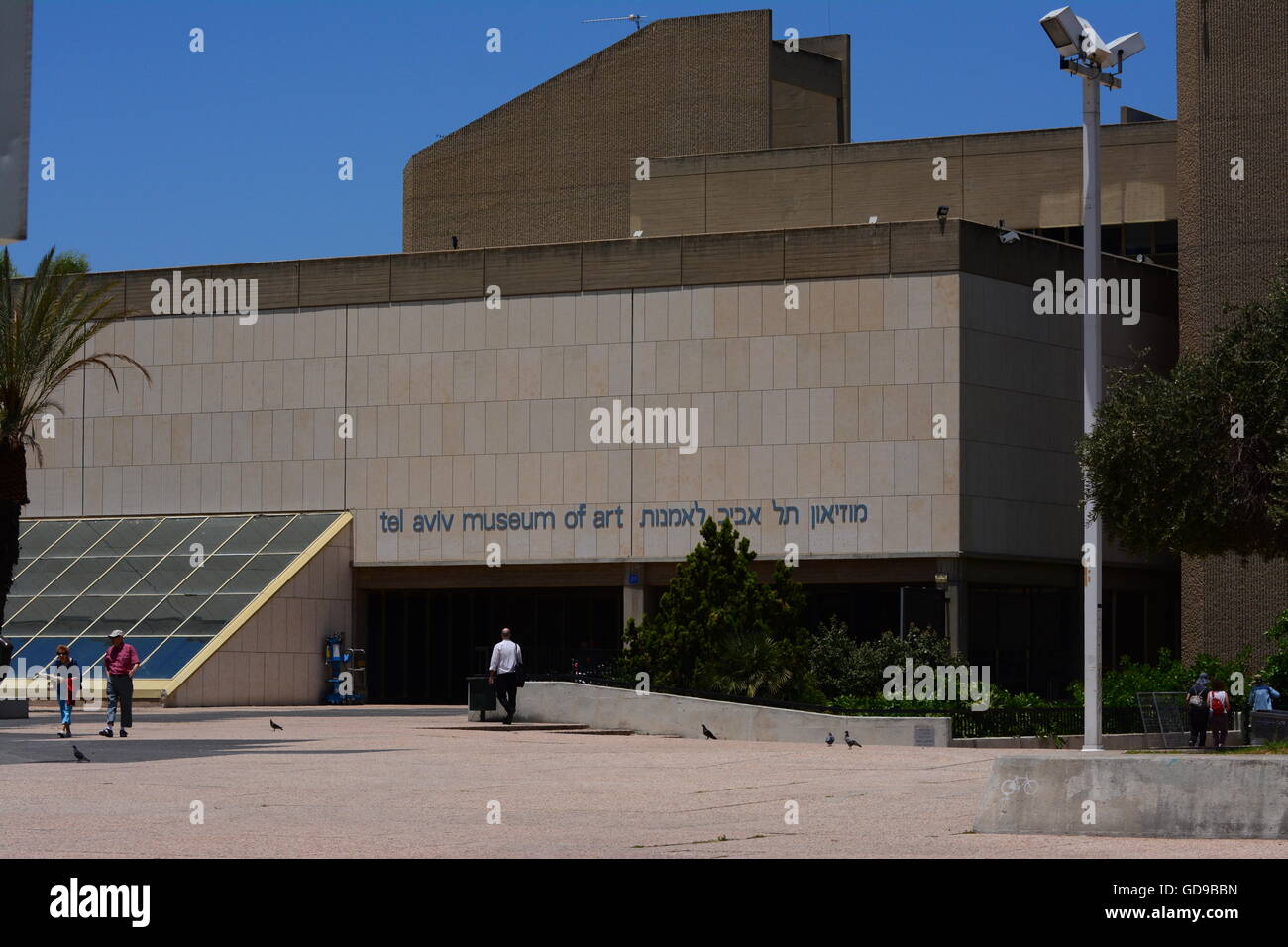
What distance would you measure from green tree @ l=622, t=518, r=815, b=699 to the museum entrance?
51.4 ft

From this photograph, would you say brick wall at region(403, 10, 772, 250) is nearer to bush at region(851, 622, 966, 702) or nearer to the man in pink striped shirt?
bush at region(851, 622, 966, 702)

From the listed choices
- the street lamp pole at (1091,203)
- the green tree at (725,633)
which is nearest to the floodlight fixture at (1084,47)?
the street lamp pole at (1091,203)

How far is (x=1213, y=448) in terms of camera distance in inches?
789

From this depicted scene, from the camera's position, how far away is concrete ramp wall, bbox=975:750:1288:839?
14797mm

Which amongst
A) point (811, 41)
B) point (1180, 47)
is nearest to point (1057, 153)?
point (1180, 47)

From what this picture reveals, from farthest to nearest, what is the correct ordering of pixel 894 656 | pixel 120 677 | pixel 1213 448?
pixel 894 656
pixel 120 677
pixel 1213 448

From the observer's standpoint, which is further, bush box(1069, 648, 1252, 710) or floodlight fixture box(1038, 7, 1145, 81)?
bush box(1069, 648, 1252, 710)

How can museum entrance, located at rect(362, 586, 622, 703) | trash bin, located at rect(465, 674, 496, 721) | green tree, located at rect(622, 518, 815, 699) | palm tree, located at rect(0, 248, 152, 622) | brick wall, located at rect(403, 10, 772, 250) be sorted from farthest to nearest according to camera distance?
brick wall, located at rect(403, 10, 772, 250) < museum entrance, located at rect(362, 586, 622, 703) < palm tree, located at rect(0, 248, 152, 622) < trash bin, located at rect(465, 674, 496, 721) < green tree, located at rect(622, 518, 815, 699)

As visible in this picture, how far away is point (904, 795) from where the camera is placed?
63.5 feet

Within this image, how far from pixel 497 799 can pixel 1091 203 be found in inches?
504

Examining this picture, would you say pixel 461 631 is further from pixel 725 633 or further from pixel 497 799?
pixel 497 799

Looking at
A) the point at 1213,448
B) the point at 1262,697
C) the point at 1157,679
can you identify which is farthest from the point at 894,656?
the point at 1213,448

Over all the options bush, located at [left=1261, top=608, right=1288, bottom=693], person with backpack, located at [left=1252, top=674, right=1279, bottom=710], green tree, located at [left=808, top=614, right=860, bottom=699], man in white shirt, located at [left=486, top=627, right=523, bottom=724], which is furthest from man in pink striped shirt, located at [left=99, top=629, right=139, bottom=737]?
bush, located at [left=1261, top=608, right=1288, bottom=693]

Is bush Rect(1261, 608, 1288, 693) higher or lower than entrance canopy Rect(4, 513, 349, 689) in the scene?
lower
